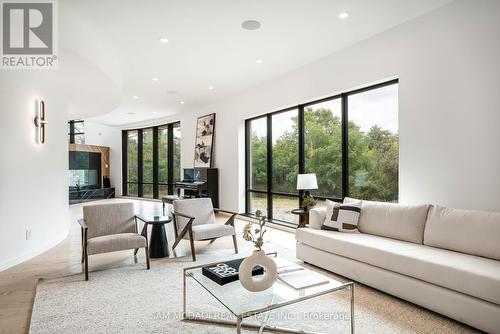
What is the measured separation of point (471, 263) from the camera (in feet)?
8.41

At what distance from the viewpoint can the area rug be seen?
2.44 meters

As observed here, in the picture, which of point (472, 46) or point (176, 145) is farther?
point (176, 145)

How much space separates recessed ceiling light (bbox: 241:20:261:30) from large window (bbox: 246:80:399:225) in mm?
1923

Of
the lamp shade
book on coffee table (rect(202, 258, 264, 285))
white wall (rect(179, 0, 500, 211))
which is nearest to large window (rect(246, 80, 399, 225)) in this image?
white wall (rect(179, 0, 500, 211))

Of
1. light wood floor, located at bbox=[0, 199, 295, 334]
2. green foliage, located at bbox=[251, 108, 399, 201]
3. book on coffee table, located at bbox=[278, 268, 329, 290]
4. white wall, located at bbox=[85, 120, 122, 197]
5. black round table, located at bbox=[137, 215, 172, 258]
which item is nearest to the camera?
book on coffee table, located at bbox=[278, 268, 329, 290]

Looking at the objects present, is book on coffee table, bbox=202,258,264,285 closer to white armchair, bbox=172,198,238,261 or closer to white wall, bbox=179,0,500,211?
white armchair, bbox=172,198,238,261

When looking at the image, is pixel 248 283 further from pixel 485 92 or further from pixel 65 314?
pixel 485 92

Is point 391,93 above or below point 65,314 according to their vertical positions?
above

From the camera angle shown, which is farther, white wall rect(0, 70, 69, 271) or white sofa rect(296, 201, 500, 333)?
white wall rect(0, 70, 69, 271)

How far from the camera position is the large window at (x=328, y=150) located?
14.8 feet

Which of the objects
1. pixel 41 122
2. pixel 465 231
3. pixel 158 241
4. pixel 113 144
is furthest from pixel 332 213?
pixel 113 144

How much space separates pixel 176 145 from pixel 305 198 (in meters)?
6.80

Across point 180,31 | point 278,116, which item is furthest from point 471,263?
point 278,116

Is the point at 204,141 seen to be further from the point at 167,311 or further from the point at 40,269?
the point at 167,311
